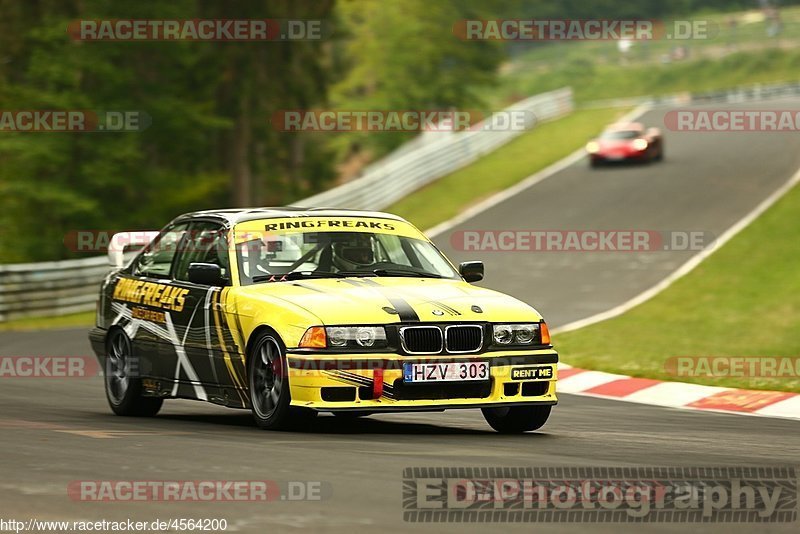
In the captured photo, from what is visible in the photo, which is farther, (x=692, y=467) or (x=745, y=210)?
(x=745, y=210)

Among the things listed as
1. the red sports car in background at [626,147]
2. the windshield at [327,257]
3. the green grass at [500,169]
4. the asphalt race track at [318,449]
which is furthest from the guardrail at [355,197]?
the windshield at [327,257]

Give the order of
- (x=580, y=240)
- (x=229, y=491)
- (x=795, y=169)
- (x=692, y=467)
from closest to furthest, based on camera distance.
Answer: (x=229, y=491) → (x=692, y=467) → (x=580, y=240) → (x=795, y=169)

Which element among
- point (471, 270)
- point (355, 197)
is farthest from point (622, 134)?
point (471, 270)

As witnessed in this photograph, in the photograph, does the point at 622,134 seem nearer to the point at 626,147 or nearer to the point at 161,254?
the point at 626,147

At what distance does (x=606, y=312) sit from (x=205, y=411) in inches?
405

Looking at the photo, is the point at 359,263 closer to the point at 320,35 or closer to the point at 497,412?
the point at 497,412

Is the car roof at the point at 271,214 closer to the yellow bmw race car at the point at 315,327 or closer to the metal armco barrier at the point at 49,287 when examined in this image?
the yellow bmw race car at the point at 315,327

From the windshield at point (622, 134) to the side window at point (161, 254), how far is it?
1169 inches

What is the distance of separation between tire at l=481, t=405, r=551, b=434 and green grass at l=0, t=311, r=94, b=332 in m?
14.1

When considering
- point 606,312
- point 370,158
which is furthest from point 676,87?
point 606,312

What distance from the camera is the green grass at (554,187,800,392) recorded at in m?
16.6

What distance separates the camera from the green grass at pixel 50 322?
2418 centimetres

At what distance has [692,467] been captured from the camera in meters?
8.01

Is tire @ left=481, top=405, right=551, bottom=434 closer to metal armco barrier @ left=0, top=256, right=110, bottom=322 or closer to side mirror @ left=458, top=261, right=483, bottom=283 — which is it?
side mirror @ left=458, top=261, right=483, bottom=283
